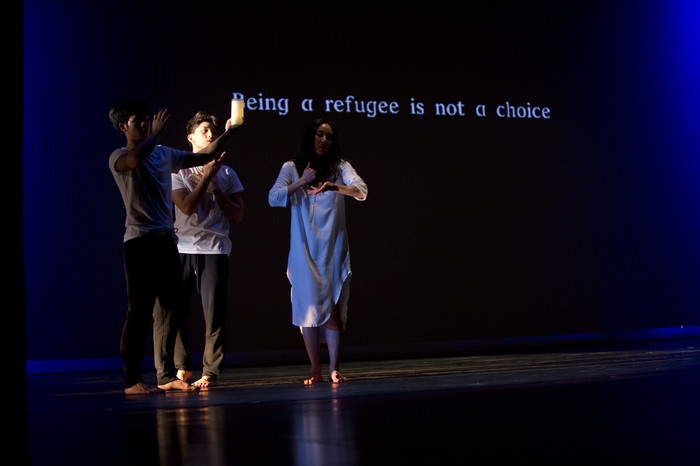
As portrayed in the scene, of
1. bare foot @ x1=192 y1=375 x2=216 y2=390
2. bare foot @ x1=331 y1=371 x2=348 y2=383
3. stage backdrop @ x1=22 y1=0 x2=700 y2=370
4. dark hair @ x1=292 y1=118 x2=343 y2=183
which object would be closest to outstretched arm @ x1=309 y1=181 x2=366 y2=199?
dark hair @ x1=292 y1=118 x2=343 y2=183

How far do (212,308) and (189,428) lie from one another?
5.31 feet

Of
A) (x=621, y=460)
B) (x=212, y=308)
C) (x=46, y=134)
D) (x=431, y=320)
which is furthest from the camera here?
(x=431, y=320)

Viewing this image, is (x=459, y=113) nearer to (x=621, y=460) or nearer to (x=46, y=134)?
(x=46, y=134)

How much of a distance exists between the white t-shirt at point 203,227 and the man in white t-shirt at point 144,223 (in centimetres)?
29

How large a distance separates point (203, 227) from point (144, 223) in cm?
46

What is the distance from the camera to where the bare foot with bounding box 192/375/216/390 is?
3.23 metres

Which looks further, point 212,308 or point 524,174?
point 524,174

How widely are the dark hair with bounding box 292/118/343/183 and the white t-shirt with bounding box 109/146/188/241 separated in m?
0.69

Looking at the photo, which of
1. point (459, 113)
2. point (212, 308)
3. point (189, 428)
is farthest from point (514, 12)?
point (189, 428)

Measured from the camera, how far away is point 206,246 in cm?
345

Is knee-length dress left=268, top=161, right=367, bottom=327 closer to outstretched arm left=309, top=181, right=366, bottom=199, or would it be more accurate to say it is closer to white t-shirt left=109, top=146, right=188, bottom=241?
outstretched arm left=309, top=181, right=366, bottom=199

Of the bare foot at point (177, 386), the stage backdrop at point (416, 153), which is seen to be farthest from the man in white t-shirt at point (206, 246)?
the stage backdrop at point (416, 153)

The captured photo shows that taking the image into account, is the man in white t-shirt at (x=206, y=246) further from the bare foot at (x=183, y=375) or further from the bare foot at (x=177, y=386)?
the bare foot at (x=177, y=386)

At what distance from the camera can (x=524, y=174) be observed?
596 centimetres
